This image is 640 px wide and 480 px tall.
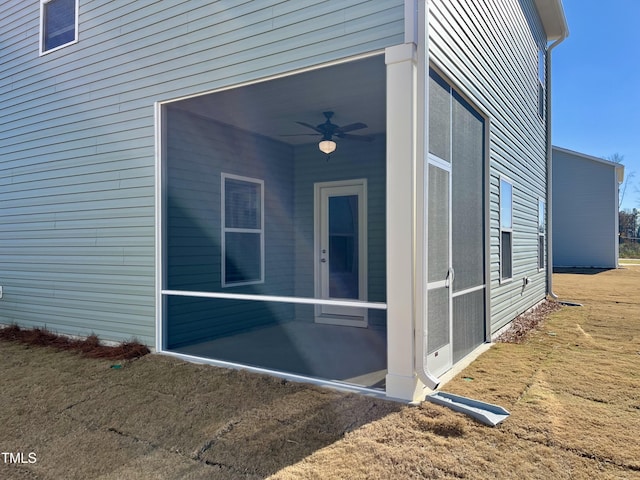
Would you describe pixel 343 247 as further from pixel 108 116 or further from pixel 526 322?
pixel 108 116

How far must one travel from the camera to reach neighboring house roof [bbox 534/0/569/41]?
826cm

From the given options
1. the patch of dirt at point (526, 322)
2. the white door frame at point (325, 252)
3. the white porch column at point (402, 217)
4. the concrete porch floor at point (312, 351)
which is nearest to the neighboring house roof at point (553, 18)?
the white door frame at point (325, 252)

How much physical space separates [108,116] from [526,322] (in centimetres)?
642

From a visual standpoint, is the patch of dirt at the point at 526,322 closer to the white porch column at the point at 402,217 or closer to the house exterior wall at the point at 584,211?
the white porch column at the point at 402,217

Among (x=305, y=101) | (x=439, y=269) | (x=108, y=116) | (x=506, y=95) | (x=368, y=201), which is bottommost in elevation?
(x=439, y=269)

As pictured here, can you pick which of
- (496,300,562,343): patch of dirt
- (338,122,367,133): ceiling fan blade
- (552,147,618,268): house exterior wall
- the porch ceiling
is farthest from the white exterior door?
(552,147,618,268): house exterior wall

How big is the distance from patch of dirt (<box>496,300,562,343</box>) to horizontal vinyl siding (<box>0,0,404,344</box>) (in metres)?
4.09

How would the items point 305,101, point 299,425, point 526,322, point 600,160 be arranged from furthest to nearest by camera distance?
point 600,160 < point 526,322 < point 305,101 < point 299,425

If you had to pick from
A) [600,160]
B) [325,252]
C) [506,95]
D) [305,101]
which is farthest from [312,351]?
[600,160]

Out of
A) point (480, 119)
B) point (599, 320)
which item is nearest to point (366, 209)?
point (480, 119)

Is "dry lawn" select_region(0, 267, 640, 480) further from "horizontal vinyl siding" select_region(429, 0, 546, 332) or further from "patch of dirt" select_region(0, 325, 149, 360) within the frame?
"horizontal vinyl siding" select_region(429, 0, 546, 332)

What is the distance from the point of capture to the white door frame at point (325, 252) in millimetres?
6500

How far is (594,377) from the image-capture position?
4.08 m

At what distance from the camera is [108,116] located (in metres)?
5.27
